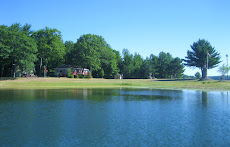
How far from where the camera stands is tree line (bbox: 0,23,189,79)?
2606 inches

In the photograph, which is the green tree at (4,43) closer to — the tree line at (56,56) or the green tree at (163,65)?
the tree line at (56,56)

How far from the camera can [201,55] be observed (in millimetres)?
89438

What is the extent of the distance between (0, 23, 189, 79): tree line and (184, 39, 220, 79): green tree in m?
26.7

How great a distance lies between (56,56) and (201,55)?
182 feet

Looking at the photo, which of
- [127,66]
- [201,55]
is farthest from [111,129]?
[127,66]

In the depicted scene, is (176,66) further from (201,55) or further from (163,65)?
(201,55)

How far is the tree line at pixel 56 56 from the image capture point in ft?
217

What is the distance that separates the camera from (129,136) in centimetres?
1301

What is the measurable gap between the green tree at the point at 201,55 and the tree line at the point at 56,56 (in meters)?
26.7

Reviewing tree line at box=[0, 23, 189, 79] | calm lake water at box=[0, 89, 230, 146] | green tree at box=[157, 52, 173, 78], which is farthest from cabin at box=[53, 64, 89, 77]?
calm lake water at box=[0, 89, 230, 146]

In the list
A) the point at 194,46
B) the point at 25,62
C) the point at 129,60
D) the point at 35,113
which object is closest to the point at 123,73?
the point at 129,60

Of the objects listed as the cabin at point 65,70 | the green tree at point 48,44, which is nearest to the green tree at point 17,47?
the green tree at point 48,44

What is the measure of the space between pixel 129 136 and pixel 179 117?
7.39m

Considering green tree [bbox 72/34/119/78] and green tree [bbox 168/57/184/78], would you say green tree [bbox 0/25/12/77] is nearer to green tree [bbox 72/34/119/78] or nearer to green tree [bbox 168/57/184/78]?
green tree [bbox 72/34/119/78]
